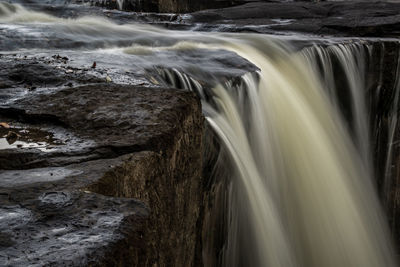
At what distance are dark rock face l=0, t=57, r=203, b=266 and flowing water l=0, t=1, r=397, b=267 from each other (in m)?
0.68

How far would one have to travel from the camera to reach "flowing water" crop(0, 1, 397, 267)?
12.8 ft

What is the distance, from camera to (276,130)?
15.4 feet

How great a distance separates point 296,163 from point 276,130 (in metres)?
0.37

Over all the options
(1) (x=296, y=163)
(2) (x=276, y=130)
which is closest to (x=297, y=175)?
(1) (x=296, y=163)

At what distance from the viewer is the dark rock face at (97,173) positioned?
140 cm

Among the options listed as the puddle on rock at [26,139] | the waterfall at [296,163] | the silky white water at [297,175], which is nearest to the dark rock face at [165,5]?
the waterfall at [296,163]

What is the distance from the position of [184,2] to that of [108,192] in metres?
11.2

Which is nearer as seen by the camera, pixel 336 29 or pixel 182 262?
pixel 182 262

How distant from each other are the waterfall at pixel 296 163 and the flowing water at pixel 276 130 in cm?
1

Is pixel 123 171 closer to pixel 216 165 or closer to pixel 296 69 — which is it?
pixel 216 165

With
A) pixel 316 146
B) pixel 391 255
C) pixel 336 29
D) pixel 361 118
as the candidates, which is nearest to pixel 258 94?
pixel 316 146

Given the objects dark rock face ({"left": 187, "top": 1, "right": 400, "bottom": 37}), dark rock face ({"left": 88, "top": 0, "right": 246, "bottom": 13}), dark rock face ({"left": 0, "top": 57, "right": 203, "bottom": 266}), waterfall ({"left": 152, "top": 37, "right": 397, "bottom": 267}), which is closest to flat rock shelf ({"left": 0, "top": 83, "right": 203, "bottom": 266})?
dark rock face ({"left": 0, "top": 57, "right": 203, "bottom": 266})

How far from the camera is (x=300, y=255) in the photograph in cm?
466

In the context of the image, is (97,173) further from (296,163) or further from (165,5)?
(165,5)
